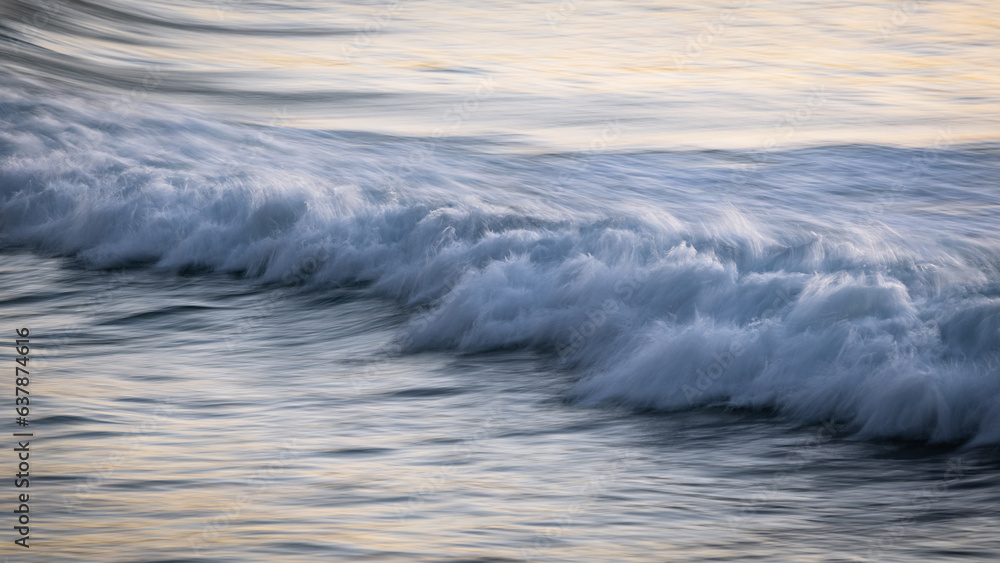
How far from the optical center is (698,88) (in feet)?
60.6

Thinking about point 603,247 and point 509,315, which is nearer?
point 509,315

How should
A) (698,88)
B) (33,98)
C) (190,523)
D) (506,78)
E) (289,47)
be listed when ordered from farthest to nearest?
(289,47) < (506,78) < (698,88) < (33,98) < (190,523)

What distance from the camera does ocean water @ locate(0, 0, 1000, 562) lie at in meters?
5.20

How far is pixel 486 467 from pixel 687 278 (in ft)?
9.36

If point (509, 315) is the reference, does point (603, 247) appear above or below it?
above

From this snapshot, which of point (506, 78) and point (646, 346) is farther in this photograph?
point (506, 78)

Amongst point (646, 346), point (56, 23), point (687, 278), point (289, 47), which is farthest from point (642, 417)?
Answer: point (56, 23)

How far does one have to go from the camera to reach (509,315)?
8.51 metres

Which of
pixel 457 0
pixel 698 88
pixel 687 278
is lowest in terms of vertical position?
pixel 687 278

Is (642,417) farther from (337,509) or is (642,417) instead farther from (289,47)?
(289,47)

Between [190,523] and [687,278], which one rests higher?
[687,278]

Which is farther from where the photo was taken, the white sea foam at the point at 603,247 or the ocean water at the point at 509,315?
the white sea foam at the point at 603,247

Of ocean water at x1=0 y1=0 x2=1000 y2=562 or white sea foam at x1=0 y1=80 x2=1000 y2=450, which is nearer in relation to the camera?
ocean water at x1=0 y1=0 x2=1000 y2=562

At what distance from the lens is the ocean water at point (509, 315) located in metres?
5.20
